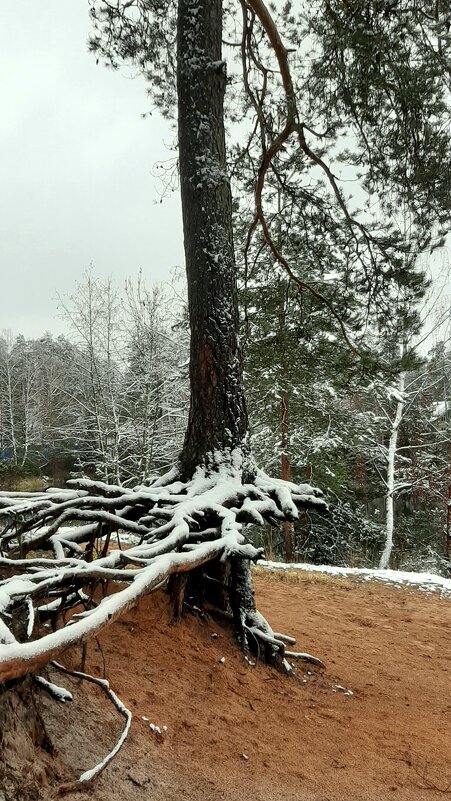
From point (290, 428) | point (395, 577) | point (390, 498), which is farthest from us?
point (390, 498)

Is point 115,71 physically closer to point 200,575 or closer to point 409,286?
point 409,286

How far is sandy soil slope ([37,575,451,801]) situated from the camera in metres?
1.90

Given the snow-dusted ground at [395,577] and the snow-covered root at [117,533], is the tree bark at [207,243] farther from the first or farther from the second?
the snow-dusted ground at [395,577]

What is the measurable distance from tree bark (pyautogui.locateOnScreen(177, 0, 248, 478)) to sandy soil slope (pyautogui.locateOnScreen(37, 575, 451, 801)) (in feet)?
4.46

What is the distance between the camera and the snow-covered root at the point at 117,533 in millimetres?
1825

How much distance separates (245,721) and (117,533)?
1.40 m

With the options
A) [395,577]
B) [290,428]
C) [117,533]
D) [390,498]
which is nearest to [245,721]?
[117,533]

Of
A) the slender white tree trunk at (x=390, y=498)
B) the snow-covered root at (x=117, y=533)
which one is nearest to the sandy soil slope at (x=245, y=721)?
the snow-covered root at (x=117, y=533)

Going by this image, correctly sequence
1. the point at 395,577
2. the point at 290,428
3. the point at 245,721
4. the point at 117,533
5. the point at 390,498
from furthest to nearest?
the point at 390,498, the point at 290,428, the point at 395,577, the point at 117,533, the point at 245,721

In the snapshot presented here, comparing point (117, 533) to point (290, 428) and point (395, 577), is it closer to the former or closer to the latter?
point (395, 577)

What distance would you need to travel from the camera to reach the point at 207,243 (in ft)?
12.9

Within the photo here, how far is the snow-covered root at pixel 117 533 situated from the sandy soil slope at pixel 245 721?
13.4 inches

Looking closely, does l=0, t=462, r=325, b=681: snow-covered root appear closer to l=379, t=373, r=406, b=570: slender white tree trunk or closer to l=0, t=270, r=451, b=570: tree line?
l=0, t=270, r=451, b=570: tree line

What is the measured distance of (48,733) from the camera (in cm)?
174
